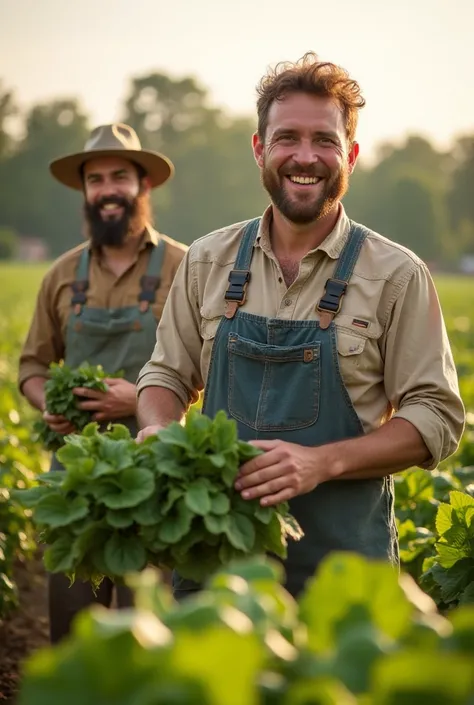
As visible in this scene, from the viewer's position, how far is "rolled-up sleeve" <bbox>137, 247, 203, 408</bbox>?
378 centimetres

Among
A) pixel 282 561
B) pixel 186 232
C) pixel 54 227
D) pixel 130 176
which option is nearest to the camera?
pixel 282 561

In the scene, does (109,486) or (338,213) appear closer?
(109,486)

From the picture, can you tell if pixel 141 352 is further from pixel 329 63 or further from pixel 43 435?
pixel 329 63

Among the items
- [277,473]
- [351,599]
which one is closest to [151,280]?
[277,473]

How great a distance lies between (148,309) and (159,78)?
125008 mm

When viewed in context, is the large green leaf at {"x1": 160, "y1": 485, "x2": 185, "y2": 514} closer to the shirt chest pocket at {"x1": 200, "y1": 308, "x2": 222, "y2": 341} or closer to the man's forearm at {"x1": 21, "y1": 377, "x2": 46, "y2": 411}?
the shirt chest pocket at {"x1": 200, "y1": 308, "x2": 222, "y2": 341}

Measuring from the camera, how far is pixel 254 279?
3.63 meters

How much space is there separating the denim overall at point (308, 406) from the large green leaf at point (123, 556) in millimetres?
668

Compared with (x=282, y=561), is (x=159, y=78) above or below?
above

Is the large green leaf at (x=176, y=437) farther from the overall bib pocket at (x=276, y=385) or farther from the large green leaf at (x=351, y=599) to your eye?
the large green leaf at (x=351, y=599)

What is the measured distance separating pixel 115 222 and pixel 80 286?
1.31 ft

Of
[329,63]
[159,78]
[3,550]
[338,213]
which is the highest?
[159,78]

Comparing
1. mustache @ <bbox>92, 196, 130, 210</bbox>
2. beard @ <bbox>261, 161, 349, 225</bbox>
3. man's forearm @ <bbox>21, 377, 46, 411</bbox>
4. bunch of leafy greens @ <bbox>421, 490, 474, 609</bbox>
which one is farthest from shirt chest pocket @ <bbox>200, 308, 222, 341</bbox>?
mustache @ <bbox>92, 196, 130, 210</bbox>

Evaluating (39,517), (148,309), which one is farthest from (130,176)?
(39,517)
